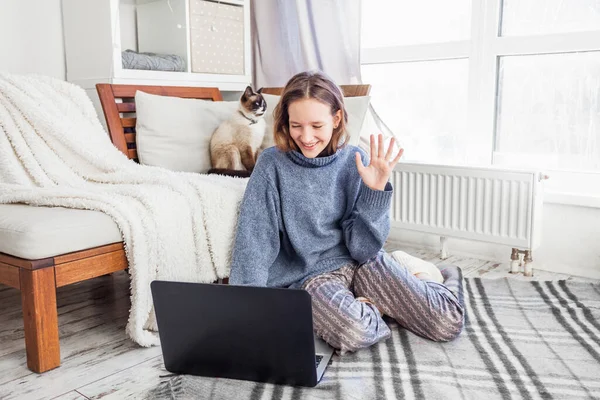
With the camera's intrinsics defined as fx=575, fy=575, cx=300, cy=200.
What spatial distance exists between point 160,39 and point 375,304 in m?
1.48

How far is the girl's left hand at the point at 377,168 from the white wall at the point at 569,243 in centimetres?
103

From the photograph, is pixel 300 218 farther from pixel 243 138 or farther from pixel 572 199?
pixel 572 199

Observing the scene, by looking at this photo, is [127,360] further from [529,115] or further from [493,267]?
[529,115]

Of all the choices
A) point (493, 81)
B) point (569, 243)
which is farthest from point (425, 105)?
point (569, 243)

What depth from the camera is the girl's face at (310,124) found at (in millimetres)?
1313

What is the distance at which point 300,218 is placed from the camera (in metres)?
1.38

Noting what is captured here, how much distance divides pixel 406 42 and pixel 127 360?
5.60ft

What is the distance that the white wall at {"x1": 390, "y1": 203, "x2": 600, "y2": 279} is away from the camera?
6.54 ft

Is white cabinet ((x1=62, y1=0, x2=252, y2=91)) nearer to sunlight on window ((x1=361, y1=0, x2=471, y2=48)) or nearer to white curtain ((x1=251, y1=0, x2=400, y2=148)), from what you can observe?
white curtain ((x1=251, y1=0, x2=400, y2=148))

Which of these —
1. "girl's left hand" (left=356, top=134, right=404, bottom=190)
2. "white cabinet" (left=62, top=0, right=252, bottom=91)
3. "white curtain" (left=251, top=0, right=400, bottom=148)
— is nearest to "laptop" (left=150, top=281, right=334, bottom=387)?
"girl's left hand" (left=356, top=134, right=404, bottom=190)

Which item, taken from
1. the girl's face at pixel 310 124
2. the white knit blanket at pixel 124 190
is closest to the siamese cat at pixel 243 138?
the white knit blanket at pixel 124 190

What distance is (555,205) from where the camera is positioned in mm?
2070

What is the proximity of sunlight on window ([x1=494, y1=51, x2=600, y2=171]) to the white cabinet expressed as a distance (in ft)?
3.60

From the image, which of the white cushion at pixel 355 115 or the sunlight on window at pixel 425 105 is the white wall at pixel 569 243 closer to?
the sunlight on window at pixel 425 105
